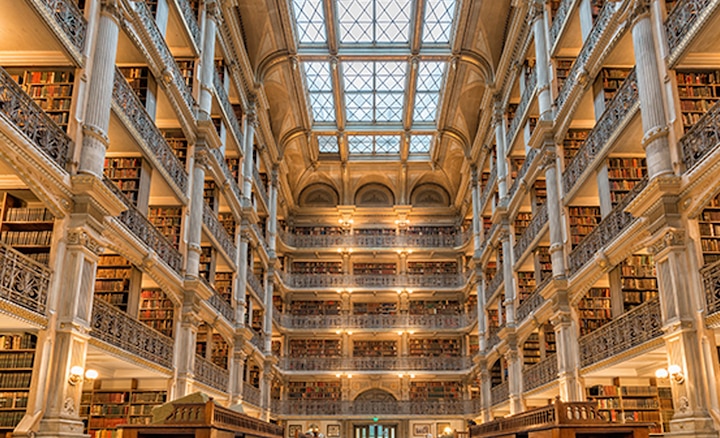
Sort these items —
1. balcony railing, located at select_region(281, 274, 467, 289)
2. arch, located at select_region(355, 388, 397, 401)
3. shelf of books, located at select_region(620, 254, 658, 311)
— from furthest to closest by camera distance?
1. balcony railing, located at select_region(281, 274, 467, 289)
2. arch, located at select_region(355, 388, 397, 401)
3. shelf of books, located at select_region(620, 254, 658, 311)

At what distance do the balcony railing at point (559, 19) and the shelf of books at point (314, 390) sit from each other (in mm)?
16811

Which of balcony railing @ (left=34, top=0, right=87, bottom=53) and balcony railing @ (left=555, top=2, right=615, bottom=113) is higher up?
balcony railing @ (left=555, top=2, right=615, bottom=113)

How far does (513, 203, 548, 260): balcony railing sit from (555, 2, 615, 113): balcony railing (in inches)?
104

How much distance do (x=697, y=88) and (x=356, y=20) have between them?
13034 millimetres

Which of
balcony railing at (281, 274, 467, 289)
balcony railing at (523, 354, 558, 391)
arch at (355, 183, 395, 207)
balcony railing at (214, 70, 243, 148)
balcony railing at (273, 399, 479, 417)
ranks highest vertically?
arch at (355, 183, 395, 207)

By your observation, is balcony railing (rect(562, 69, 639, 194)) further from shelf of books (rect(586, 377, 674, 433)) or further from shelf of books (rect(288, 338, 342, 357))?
shelf of books (rect(288, 338, 342, 357))

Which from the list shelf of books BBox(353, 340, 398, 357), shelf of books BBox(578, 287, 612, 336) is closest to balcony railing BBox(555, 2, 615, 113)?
shelf of books BBox(578, 287, 612, 336)

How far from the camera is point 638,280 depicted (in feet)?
40.3

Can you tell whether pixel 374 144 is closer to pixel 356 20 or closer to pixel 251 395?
pixel 356 20

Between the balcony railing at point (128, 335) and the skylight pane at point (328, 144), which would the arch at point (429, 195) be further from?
the balcony railing at point (128, 335)

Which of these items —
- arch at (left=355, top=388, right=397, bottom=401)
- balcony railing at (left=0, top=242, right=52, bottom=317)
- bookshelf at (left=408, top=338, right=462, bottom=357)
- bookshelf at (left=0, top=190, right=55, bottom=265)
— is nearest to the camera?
balcony railing at (left=0, top=242, right=52, bottom=317)

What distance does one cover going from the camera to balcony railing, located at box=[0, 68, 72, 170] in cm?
750

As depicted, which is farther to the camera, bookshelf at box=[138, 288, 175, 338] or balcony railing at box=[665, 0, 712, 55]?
bookshelf at box=[138, 288, 175, 338]

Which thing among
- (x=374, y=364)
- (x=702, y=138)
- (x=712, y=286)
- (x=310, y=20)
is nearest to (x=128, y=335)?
(x=712, y=286)
